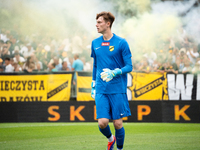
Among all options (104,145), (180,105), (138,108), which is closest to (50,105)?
(138,108)

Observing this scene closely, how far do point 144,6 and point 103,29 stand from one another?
12.5 m

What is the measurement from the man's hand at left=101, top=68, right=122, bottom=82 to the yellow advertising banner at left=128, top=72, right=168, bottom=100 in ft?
22.8

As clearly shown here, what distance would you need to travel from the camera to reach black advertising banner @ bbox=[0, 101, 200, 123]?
11.4m

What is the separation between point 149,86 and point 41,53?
5142 millimetres

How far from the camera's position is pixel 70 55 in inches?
576

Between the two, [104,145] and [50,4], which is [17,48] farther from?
[104,145]

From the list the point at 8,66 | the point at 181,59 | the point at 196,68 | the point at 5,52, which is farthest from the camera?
the point at 5,52

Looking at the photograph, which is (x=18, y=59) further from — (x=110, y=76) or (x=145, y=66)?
(x=110, y=76)

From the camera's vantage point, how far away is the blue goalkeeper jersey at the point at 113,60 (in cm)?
509

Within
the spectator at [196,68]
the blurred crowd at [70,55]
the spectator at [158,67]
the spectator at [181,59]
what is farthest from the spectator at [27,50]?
the spectator at [196,68]

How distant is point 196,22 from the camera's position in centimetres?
1625

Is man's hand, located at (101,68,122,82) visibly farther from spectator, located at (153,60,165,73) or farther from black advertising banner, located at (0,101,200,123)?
spectator, located at (153,60,165,73)

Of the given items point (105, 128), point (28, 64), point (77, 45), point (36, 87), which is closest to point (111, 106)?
point (105, 128)

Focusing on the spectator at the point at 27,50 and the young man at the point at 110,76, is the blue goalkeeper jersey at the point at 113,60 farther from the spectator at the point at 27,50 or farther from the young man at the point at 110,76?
the spectator at the point at 27,50
